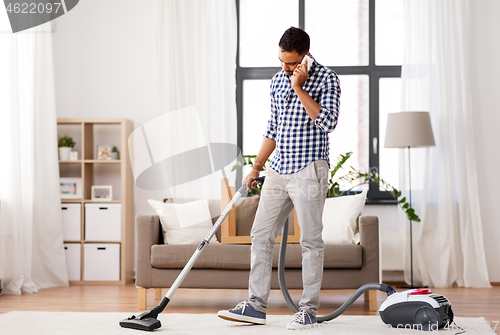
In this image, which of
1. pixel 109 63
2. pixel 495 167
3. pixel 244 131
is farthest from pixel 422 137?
pixel 109 63

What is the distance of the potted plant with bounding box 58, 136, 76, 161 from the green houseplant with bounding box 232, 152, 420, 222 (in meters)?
Answer: 1.42

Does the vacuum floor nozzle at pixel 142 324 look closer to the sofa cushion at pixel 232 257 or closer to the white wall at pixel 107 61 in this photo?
the sofa cushion at pixel 232 257

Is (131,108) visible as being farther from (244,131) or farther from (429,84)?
(429,84)

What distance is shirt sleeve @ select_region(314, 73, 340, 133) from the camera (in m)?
2.11

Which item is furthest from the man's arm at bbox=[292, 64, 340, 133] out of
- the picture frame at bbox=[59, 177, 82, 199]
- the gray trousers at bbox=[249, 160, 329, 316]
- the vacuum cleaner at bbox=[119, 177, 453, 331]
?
the picture frame at bbox=[59, 177, 82, 199]

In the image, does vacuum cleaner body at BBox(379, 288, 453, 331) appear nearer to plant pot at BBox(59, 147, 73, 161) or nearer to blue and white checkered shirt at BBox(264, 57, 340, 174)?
blue and white checkered shirt at BBox(264, 57, 340, 174)

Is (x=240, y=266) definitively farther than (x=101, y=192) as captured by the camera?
No

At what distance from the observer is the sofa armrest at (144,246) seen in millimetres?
2914

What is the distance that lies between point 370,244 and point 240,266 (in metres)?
0.78

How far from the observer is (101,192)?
13.8 feet

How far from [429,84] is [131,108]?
2618 mm

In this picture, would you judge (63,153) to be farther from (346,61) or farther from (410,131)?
(410,131)

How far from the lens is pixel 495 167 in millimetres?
4203

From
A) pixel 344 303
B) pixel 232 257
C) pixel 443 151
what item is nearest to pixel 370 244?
pixel 344 303
